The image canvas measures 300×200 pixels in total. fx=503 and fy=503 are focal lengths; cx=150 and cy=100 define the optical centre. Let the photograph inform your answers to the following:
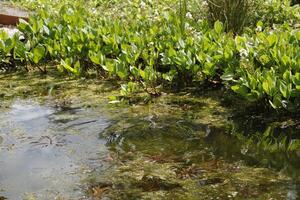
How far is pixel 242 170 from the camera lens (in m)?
2.73

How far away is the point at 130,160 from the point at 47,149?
0.57 meters

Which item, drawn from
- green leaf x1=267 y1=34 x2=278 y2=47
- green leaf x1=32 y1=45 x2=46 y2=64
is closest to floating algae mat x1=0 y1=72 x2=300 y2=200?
green leaf x1=267 y1=34 x2=278 y2=47

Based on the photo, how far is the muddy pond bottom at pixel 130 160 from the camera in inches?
99.1

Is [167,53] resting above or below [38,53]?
above

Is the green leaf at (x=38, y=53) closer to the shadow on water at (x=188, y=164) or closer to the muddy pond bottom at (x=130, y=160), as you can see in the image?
the muddy pond bottom at (x=130, y=160)

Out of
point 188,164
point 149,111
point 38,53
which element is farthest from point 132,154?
point 38,53

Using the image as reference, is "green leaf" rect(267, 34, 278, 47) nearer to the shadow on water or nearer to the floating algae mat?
the floating algae mat

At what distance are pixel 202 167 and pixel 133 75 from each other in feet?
6.76

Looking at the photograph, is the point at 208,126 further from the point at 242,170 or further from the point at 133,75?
the point at 133,75

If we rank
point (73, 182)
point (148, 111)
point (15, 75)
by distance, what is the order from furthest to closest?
1. point (15, 75)
2. point (148, 111)
3. point (73, 182)

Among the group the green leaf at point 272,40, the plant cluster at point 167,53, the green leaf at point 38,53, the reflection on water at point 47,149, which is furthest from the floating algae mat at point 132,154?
the green leaf at point 38,53

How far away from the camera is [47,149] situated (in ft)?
10.4

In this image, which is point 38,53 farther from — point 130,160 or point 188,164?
point 188,164

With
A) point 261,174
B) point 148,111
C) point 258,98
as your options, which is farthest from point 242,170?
point 148,111
